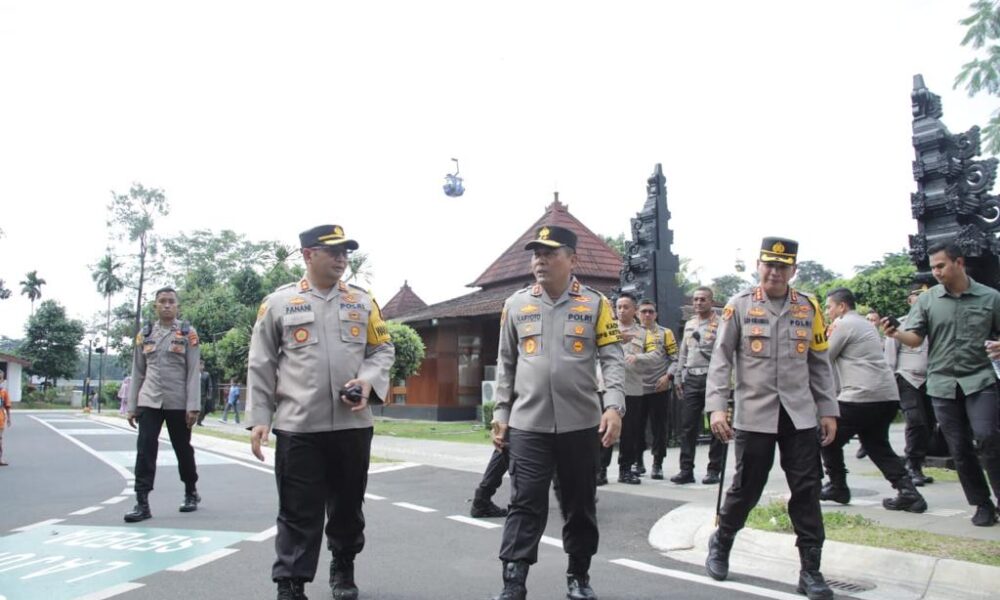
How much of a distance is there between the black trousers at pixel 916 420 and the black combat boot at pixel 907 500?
2115 millimetres

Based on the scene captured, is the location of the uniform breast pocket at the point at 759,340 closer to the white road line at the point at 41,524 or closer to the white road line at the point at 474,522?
the white road line at the point at 474,522

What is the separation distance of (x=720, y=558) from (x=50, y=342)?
8462 centimetres

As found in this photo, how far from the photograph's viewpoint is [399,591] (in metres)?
4.74

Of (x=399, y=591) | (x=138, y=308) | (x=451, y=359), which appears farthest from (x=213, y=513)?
(x=138, y=308)

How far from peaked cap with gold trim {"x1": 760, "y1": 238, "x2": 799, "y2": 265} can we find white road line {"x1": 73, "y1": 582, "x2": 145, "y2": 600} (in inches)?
174

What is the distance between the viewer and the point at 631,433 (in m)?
9.11

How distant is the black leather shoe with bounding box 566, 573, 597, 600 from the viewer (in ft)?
14.5

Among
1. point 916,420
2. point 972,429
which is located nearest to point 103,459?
point 916,420

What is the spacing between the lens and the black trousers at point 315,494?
4.12 m

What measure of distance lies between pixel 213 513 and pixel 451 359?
67.9ft

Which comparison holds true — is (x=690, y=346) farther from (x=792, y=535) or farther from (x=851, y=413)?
(x=792, y=535)

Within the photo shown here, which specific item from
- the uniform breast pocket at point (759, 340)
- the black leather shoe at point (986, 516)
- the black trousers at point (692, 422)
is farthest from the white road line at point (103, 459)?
the black leather shoe at point (986, 516)

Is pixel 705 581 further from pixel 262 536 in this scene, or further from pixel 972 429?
pixel 262 536

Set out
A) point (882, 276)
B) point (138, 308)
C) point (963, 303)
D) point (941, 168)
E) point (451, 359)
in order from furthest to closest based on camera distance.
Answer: point (138, 308) → point (451, 359) → point (882, 276) → point (941, 168) → point (963, 303)
